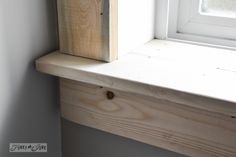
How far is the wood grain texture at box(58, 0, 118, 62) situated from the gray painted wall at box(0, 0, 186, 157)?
41mm

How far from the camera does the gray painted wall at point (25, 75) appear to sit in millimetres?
736

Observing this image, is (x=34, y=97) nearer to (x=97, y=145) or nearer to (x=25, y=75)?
(x=25, y=75)

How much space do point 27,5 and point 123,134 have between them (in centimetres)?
33

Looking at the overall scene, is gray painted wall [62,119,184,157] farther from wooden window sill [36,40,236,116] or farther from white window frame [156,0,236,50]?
white window frame [156,0,236,50]

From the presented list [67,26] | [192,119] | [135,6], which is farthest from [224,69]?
[67,26]

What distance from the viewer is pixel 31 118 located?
835 millimetres

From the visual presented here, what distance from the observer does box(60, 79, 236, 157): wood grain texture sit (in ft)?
2.33

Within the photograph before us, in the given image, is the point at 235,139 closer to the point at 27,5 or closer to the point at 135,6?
the point at 135,6

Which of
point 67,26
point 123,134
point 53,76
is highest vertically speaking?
point 67,26

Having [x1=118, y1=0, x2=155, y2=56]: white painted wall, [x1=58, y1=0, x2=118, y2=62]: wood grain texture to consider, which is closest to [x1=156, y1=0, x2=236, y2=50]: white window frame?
[x1=118, y1=0, x2=155, y2=56]: white painted wall

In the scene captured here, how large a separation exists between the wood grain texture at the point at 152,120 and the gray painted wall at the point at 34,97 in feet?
0.13

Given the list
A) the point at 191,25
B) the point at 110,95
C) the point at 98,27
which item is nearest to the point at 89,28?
the point at 98,27

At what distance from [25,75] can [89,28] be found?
164mm

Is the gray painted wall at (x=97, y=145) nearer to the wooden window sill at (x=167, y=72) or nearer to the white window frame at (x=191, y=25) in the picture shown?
the wooden window sill at (x=167, y=72)
